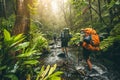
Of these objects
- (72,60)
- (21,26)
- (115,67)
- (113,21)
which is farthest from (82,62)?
(21,26)

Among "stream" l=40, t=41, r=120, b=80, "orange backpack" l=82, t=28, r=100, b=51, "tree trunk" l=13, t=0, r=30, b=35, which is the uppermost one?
"tree trunk" l=13, t=0, r=30, b=35

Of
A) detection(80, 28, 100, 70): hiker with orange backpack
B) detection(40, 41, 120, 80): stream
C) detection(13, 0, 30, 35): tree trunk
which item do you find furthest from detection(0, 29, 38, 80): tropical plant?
detection(80, 28, 100, 70): hiker with orange backpack

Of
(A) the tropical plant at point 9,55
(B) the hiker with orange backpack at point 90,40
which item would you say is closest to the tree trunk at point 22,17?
(A) the tropical plant at point 9,55

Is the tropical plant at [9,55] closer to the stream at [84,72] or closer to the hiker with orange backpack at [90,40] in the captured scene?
the stream at [84,72]

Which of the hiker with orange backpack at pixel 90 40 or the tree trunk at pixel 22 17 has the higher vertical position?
the tree trunk at pixel 22 17

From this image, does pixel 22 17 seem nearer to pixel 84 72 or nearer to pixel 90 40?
pixel 90 40

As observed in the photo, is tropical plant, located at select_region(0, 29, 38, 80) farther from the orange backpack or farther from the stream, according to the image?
the orange backpack

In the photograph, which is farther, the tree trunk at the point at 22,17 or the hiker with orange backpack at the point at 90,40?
the hiker with orange backpack at the point at 90,40

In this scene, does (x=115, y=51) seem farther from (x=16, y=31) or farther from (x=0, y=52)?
(x=0, y=52)

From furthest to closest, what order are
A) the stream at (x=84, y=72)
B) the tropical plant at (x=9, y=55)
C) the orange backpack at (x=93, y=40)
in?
the stream at (x=84, y=72)
the orange backpack at (x=93, y=40)
the tropical plant at (x=9, y=55)

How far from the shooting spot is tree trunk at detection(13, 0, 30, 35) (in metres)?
6.27

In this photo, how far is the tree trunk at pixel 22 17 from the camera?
6.27 meters

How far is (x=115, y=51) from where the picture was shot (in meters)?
11.2

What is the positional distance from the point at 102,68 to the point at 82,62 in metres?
1.43
